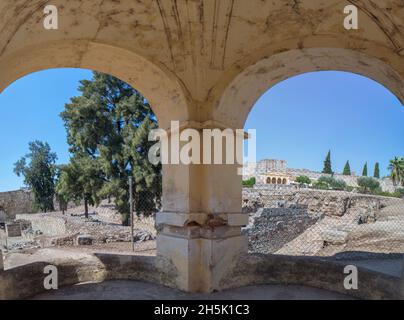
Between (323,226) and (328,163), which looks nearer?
(323,226)

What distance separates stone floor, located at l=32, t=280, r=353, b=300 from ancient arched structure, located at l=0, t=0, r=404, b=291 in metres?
0.19

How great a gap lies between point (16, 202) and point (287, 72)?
3941cm

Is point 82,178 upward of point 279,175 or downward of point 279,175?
upward

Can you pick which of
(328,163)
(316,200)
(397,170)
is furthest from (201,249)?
(328,163)

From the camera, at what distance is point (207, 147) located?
3850mm

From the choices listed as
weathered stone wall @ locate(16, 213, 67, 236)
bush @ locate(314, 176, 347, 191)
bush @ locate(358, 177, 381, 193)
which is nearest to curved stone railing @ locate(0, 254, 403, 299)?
weathered stone wall @ locate(16, 213, 67, 236)

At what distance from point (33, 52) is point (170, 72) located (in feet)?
4.61

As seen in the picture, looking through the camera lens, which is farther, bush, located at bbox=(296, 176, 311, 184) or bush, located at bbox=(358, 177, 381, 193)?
bush, located at bbox=(296, 176, 311, 184)

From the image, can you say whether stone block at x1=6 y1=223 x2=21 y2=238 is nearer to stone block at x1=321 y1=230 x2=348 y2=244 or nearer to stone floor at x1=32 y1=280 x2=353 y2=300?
stone block at x1=321 y1=230 x2=348 y2=244

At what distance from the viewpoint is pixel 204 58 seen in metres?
3.79

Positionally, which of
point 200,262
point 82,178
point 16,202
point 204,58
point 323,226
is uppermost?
point 204,58

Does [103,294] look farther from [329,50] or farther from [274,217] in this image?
[274,217]

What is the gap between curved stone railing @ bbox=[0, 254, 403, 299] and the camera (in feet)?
11.7

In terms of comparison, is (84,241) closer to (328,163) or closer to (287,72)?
(287,72)
